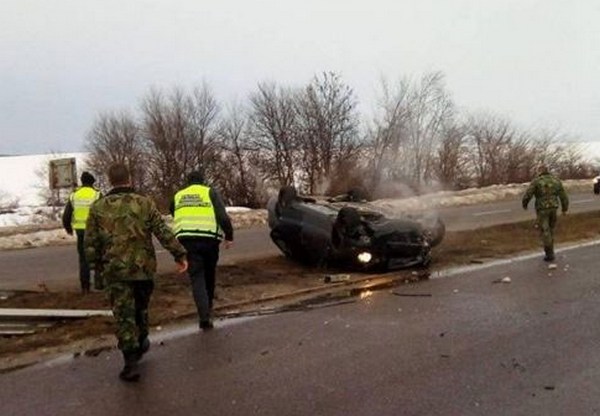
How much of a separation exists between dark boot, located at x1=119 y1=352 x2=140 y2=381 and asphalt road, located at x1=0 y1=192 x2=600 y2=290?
16.9 feet

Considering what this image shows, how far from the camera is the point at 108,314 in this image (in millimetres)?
8312

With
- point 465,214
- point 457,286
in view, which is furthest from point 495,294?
point 465,214

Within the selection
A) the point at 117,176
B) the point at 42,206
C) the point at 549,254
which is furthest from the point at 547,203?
the point at 42,206

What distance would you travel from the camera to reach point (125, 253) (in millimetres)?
5945

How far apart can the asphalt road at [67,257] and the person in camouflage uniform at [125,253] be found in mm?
5030

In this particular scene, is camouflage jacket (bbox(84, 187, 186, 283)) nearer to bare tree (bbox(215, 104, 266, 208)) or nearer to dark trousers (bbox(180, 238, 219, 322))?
dark trousers (bbox(180, 238, 219, 322))

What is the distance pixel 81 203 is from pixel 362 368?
18.2 feet

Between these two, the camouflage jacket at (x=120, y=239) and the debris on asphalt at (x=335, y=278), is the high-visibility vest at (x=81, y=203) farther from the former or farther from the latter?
the camouflage jacket at (x=120, y=239)

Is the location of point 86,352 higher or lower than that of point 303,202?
lower

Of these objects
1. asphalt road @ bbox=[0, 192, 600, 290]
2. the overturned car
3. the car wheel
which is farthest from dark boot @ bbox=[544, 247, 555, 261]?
asphalt road @ bbox=[0, 192, 600, 290]

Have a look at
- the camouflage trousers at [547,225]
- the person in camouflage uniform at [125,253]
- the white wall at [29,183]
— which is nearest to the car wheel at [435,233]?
the camouflage trousers at [547,225]

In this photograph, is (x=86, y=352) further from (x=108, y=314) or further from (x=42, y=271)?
(x=42, y=271)

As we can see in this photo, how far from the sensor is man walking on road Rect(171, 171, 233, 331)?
7.75 metres

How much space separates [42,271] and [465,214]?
53.6ft
